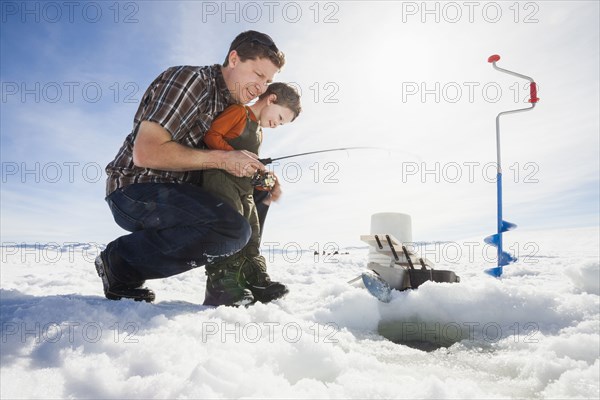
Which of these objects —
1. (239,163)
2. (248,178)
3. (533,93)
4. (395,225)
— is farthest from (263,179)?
(533,93)

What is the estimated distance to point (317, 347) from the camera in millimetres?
1093

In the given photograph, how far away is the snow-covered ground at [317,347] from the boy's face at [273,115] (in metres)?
1.17

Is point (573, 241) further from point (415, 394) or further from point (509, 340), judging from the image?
point (415, 394)

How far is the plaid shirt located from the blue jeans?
83 millimetres

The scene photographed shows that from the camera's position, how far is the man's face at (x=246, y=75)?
1.99 meters

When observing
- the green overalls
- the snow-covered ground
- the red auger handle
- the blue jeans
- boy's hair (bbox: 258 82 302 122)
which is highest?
the red auger handle

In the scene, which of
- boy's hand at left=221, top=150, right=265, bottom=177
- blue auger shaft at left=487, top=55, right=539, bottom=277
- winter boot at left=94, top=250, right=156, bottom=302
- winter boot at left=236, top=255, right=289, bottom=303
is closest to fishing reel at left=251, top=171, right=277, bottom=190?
boy's hand at left=221, top=150, right=265, bottom=177

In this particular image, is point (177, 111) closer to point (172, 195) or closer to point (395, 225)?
point (172, 195)

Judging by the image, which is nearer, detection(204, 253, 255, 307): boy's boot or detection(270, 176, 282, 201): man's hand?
detection(204, 253, 255, 307): boy's boot

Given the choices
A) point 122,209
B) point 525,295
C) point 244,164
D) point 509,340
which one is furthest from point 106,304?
point 525,295

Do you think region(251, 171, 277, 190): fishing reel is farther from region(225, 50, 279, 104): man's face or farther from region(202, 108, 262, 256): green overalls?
region(225, 50, 279, 104): man's face

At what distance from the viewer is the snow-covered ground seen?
823 mm

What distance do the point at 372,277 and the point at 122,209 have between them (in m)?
Result: 1.43

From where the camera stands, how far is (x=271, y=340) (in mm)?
1179
